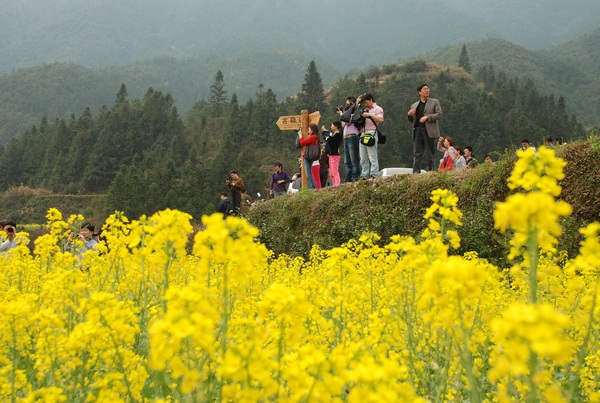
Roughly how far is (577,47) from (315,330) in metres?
173

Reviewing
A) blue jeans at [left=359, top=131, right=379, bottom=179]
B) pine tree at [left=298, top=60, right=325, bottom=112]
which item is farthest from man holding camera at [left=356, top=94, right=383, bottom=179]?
pine tree at [left=298, top=60, right=325, bottom=112]

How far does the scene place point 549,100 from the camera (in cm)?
6700

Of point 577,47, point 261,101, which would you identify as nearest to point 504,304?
point 261,101

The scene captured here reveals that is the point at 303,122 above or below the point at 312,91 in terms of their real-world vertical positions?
below

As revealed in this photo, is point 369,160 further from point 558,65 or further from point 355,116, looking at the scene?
point 558,65

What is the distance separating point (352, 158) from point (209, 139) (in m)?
61.9

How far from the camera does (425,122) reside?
856cm

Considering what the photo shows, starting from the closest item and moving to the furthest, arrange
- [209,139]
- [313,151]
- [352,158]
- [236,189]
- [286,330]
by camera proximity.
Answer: [286,330] < [352,158] < [313,151] < [236,189] < [209,139]

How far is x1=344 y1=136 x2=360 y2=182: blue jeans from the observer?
1002 cm

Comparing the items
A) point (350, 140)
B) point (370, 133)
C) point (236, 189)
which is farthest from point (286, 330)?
point (236, 189)

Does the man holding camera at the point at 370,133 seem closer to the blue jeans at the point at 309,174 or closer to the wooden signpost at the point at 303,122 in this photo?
the blue jeans at the point at 309,174

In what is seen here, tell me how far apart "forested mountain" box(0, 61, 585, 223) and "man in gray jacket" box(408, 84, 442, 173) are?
35.9 m

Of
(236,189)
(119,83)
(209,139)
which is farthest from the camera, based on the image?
(119,83)

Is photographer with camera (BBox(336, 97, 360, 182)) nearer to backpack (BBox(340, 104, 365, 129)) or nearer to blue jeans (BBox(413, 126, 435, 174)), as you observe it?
backpack (BBox(340, 104, 365, 129))
